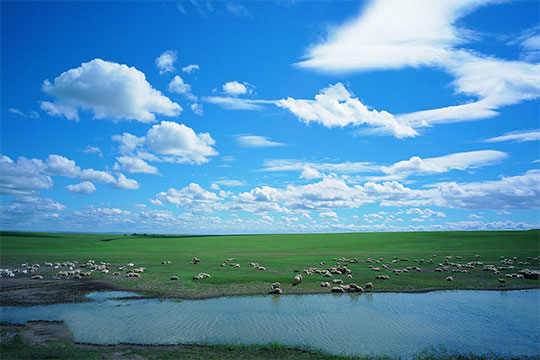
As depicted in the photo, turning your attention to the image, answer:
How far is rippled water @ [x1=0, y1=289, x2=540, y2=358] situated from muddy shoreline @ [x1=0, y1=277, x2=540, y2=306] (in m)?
1.42

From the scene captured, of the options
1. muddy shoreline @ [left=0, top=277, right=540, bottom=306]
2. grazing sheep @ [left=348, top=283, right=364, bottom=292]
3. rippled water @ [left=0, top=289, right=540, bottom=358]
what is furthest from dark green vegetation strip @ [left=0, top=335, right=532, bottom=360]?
grazing sheep @ [left=348, top=283, right=364, bottom=292]

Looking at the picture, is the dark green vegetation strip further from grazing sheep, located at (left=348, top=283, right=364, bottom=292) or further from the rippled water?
grazing sheep, located at (left=348, top=283, right=364, bottom=292)

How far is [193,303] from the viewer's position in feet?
83.8

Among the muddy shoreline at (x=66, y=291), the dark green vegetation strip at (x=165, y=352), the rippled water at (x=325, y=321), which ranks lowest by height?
the muddy shoreline at (x=66, y=291)

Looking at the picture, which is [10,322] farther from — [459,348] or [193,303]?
[459,348]

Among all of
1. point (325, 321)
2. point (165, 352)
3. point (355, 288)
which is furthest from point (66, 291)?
point (355, 288)

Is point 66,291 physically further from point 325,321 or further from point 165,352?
point 325,321

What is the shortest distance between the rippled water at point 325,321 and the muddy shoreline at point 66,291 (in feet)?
4.66

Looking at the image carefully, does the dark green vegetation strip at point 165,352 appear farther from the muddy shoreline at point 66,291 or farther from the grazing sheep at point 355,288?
the grazing sheep at point 355,288

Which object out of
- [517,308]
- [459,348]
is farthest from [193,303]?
[517,308]

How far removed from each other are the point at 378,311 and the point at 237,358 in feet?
42.6

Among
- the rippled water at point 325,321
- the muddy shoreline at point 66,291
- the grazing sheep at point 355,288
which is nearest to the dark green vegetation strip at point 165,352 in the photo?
the rippled water at point 325,321

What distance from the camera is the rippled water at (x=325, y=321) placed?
17.3m

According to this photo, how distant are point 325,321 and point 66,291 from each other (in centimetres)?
2418
